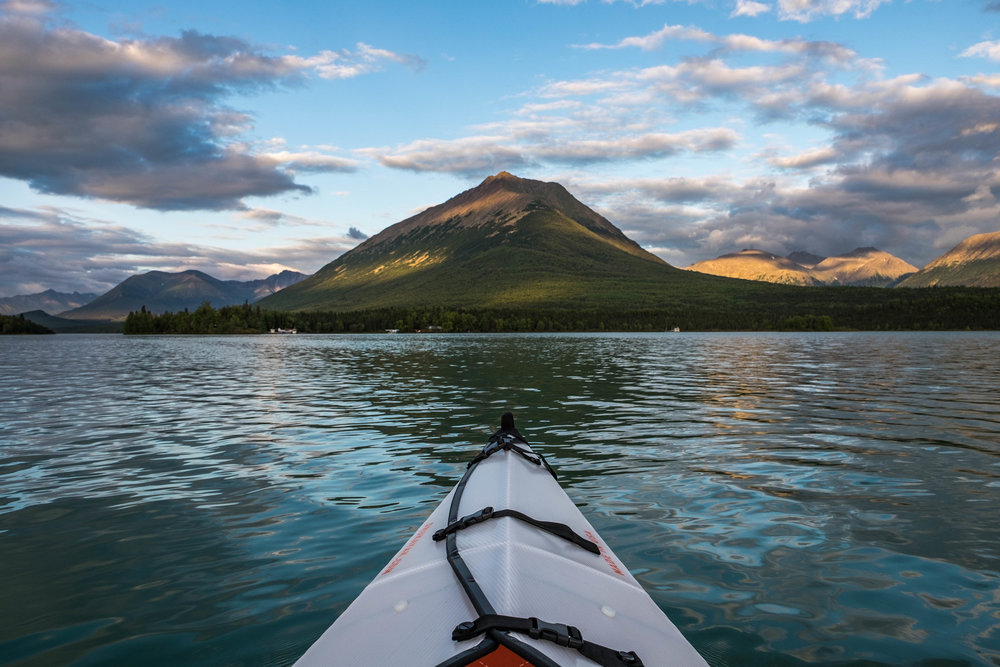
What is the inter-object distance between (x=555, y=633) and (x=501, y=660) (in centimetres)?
45

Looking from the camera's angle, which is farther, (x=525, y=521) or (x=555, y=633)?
(x=525, y=521)

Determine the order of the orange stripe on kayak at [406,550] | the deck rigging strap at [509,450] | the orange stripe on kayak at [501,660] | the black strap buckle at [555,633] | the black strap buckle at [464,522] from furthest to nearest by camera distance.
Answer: the deck rigging strap at [509,450]
the black strap buckle at [464,522]
the orange stripe on kayak at [406,550]
the black strap buckle at [555,633]
the orange stripe on kayak at [501,660]

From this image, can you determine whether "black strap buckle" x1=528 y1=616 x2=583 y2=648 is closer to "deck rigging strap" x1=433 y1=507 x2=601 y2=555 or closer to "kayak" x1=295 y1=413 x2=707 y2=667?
"kayak" x1=295 y1=413 x2=707 y2=667

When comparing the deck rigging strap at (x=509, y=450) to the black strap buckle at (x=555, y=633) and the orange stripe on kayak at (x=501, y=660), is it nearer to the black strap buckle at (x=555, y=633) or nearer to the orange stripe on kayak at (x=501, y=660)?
the black strap buckle at (x=555, y=633)

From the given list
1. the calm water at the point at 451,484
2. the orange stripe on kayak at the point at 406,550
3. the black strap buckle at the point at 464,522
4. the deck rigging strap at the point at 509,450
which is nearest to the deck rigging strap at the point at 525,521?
the black strap buckle at the point at 464,522

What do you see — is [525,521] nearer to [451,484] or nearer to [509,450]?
[509,450]

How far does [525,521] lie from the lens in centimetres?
653

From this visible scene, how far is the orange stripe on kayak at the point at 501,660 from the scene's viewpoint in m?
3.72

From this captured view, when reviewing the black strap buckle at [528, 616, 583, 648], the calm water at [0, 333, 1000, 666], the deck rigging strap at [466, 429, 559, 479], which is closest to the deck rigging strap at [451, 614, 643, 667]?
the black strap buckle at [528, 616, 583, 648]

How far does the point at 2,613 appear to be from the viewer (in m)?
7.39

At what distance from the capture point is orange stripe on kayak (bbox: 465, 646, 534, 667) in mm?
3725

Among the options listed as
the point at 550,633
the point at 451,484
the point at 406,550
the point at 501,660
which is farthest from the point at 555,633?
the point at 451,484

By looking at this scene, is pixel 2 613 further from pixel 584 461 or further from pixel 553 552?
pixel 584 461

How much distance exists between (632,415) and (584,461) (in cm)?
855
